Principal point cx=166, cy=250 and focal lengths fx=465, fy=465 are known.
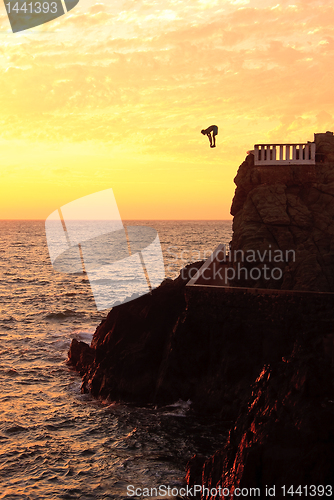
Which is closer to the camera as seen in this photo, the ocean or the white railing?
the ocean

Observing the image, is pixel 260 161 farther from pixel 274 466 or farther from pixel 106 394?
pixel 274 466

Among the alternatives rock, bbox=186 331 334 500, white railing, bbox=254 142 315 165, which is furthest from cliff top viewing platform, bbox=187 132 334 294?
rock, bbox=186 331 334 500

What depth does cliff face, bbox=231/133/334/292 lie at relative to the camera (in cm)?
1906

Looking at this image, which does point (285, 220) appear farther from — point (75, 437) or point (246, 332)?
point (75, 437)

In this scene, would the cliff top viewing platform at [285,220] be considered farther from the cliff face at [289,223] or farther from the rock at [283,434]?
the rock at [283,434]

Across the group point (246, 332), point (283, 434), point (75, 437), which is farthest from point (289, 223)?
point (75, 437)

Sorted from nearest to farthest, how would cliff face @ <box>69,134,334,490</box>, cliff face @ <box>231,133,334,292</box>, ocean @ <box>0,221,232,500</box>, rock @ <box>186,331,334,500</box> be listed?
rock @ <box>186,331,334,500</box>, cliff face @ <box>69,134,334,490</box>, ocean @ <box>0,221,232,500</box>, cliff face @ <box>231,133,334,292</box>

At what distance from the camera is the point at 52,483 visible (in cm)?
1420

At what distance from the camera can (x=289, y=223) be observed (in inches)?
792

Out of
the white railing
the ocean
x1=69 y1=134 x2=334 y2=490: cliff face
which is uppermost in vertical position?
the white railing

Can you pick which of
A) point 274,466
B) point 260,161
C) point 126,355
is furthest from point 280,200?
point 274,466

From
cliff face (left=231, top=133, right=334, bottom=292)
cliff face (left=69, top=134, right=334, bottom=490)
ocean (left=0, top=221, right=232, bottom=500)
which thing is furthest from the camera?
cliff face (left=231, top=133, right=334, bottom=292)

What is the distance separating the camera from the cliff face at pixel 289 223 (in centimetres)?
1906

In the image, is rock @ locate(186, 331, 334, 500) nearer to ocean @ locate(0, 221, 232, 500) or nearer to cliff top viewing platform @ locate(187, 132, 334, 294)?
ocean @ locate(0, 221, 232, 500)
